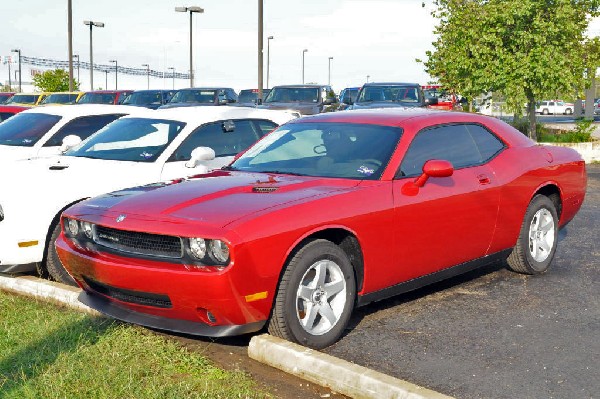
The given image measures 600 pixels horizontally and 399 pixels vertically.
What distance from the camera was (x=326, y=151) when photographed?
6496 millimetres

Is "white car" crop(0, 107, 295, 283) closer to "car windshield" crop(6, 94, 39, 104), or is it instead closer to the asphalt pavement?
the asphalt pavement

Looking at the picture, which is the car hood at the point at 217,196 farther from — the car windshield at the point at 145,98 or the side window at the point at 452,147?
the car windshield at the point at 145,98

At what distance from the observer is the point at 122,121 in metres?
8.98

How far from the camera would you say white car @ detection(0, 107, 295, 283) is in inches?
278

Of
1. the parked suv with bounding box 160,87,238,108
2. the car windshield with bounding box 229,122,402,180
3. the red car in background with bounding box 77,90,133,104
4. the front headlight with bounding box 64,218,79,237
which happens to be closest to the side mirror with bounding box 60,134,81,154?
the car windshield with bounding box 229,122,402,180

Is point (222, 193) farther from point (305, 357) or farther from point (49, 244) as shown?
point (49, 244)

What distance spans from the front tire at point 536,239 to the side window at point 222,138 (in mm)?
3109

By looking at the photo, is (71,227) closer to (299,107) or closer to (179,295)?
(179,295)

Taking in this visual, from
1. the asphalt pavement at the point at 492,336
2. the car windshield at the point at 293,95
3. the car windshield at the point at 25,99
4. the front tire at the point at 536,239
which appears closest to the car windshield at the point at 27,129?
the asphalt pavement at the point at 492,336

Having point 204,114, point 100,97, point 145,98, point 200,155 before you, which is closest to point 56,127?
point 204,114

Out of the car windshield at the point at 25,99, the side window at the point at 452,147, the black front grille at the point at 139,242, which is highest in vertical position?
the car windshield at the point at 25,99

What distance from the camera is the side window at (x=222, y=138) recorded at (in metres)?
8.44

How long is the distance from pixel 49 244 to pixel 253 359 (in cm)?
266

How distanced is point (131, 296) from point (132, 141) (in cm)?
340
